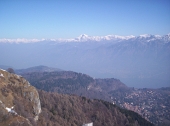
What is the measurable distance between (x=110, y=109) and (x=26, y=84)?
4673 cm

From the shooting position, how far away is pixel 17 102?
4794 cm

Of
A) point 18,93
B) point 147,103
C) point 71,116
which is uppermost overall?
point 18,93

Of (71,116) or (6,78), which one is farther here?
(71,116)

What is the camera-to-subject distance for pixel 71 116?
7269cm

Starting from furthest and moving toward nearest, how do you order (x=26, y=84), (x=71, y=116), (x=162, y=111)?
(x=162, y=111)
(x=71, y=116)
(x=26, y=84)

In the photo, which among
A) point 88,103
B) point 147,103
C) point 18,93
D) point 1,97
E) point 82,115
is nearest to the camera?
point 1,97

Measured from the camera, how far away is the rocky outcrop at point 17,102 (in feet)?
137

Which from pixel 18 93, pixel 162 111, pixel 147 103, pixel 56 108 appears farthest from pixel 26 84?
pixel 147 103

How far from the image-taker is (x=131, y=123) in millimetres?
85375

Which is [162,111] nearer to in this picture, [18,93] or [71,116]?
[71,116]

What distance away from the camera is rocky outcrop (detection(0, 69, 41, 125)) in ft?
137

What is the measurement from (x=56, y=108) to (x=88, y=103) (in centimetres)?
2264

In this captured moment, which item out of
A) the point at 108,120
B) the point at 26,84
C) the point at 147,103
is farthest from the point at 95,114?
the point at 147,103

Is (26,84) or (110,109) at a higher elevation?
(26,84)
